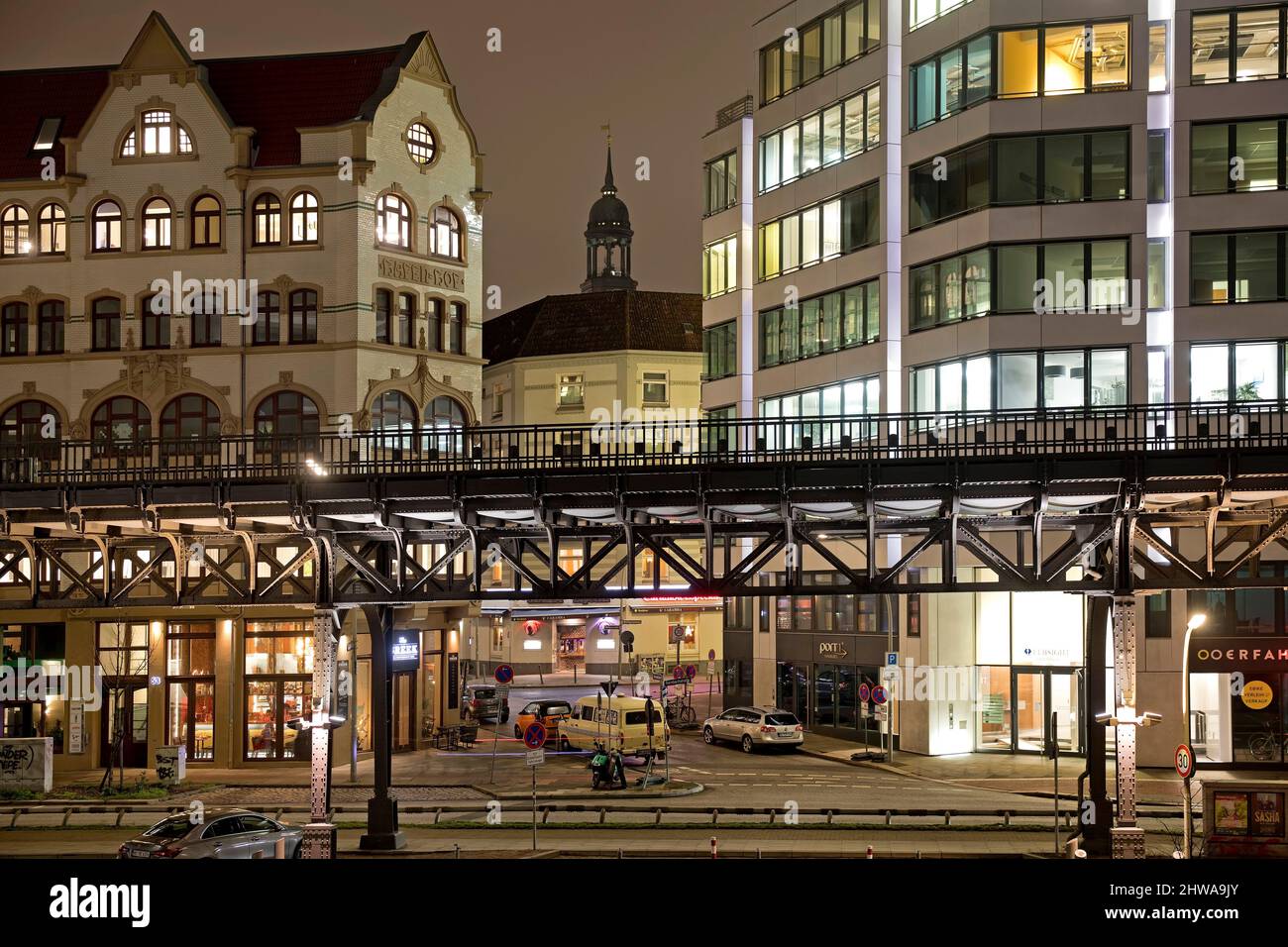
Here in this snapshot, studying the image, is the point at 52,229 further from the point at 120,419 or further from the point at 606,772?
the point at 606,772

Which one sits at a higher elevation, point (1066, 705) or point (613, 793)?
point (1066, 705)

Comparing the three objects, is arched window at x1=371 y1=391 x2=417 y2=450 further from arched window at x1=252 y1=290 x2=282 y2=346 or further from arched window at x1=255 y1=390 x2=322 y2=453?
arched window at x1=252 y1=290 x2=282 y2=346

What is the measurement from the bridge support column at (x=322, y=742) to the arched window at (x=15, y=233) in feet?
86.6

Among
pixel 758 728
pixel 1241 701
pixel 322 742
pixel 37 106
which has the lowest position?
pixel 758 728

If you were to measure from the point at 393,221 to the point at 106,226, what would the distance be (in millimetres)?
9886

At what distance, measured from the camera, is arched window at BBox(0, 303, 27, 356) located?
52156 mm

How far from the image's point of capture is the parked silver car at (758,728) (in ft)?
174

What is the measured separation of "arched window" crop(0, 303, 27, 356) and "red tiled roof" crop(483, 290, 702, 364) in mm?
41013

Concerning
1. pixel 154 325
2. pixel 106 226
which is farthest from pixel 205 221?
pixel 154 325

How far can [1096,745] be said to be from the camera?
101 ft

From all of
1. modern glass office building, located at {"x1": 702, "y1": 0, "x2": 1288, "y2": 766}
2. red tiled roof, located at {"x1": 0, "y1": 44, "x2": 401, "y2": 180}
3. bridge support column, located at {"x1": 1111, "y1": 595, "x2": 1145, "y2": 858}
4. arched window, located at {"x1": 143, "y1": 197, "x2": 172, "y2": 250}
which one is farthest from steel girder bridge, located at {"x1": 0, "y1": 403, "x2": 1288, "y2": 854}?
red tiled roof, located at {"x1": 0, "y1": 44, "x2": 401, "y2": 180}

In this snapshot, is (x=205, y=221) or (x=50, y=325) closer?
(x=205, y=221)

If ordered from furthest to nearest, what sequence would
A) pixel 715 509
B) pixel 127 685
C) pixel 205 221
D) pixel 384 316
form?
pixel 384 316 → pixel 205 221 → pixel 127 685 → pixel 715 509

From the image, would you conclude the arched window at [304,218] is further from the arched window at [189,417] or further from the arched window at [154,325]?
the arched window at [189,417]
